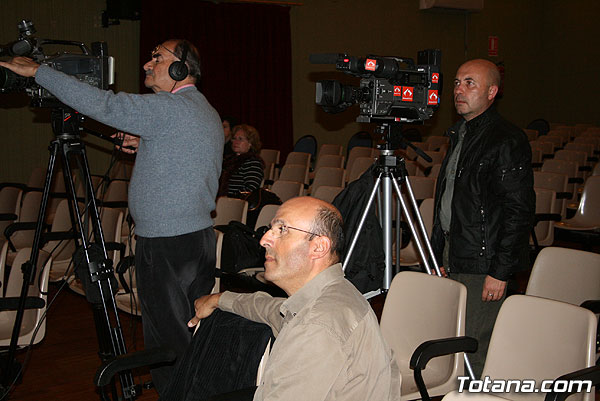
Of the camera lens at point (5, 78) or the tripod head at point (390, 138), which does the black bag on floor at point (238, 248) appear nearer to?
the tripod head at point (390, 138)

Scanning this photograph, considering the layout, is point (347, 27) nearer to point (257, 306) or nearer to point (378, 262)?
point (378, 262)

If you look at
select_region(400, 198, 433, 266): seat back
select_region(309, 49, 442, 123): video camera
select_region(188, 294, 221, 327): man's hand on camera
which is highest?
select_region(309, 49, 442, 123): video camera

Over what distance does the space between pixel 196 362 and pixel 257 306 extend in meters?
0.25

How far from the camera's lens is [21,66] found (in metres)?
2.18

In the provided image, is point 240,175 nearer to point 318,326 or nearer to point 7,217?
point 7,217

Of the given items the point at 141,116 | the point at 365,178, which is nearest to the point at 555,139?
the point at 365,178

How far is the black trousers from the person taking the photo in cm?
251

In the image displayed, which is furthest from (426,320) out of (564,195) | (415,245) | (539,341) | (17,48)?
(564,195)

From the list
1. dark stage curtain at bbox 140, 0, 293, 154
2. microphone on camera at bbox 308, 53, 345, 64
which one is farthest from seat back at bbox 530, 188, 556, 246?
dark stage curtain at bbox 140, 0, 293, 154

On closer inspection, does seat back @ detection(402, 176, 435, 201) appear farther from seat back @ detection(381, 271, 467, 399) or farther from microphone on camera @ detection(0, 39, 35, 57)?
microphone on camera @ detection(0, 39, 35, 57)

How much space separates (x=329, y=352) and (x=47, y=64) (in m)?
1.56

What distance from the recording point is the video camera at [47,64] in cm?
227

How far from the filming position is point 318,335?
1.41 meters

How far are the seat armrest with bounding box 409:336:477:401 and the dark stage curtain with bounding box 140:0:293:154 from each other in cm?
807
